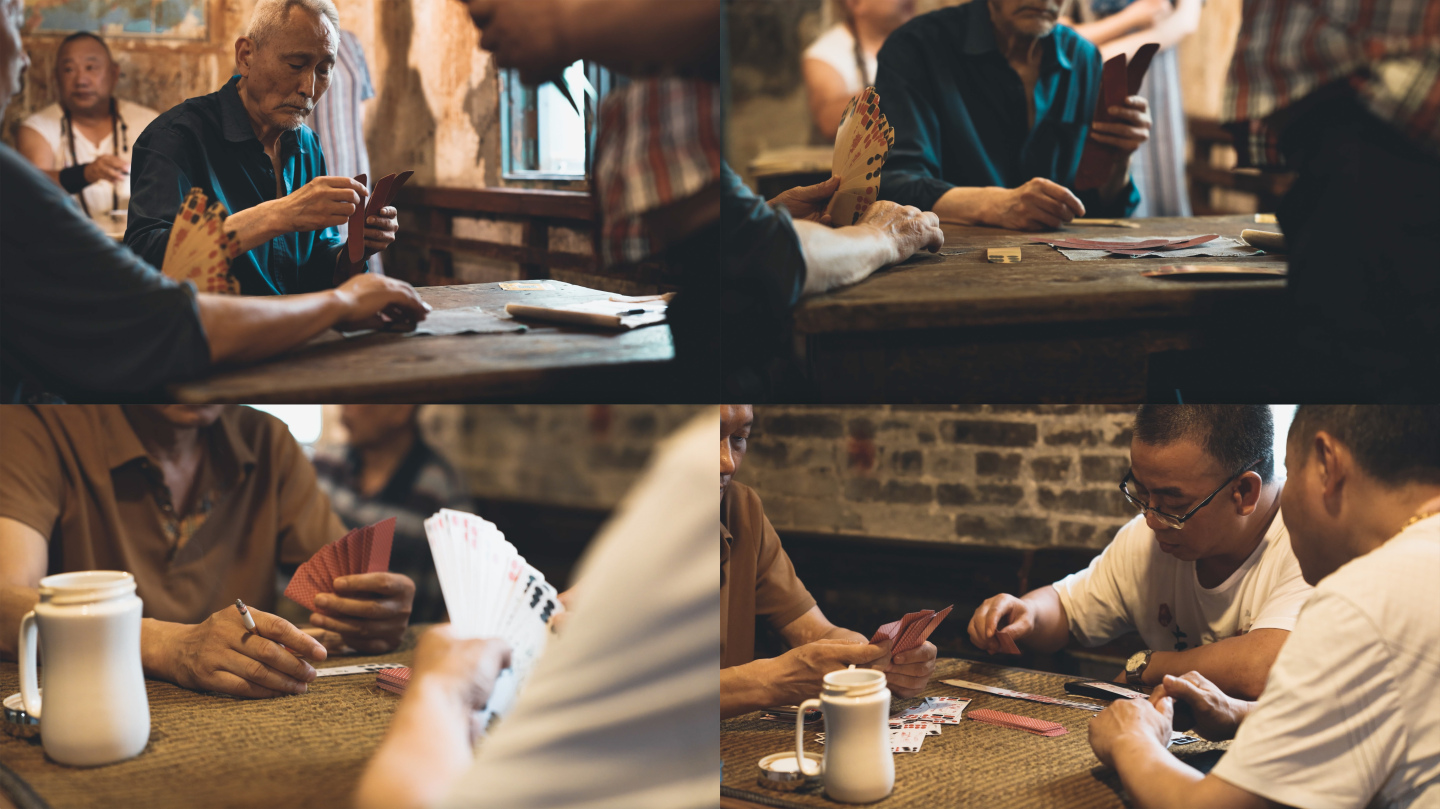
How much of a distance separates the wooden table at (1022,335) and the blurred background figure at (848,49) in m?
5.03

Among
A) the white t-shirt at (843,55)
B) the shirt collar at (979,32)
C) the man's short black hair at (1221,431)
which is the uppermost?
the white t-shirt at (843,55)

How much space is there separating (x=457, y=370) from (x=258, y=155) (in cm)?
76

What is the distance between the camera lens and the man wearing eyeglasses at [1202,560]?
1688mm

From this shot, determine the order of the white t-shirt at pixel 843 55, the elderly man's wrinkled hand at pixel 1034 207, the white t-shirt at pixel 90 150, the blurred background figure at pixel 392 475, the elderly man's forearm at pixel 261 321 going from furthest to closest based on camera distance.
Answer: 1. the white t-shirt at pixel 843 55
2. the blurred background figure at pixel 392 475
3. the white t-shirt at pixel 90 150
4. the elderly man's wrinkled hand at pixel 1034 207
5. the elderly man's forearm at pixel 261 321

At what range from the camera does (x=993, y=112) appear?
8.14 feet

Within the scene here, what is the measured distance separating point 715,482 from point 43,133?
4186 mm

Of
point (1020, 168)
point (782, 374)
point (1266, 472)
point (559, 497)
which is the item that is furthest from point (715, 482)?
point (559, 497)

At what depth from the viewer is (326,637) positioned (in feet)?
5.83

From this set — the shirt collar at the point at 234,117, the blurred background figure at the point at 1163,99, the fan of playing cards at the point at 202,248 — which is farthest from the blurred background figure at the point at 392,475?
the blurred background figure at the point at 1163,99

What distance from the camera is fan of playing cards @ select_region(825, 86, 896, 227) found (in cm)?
175

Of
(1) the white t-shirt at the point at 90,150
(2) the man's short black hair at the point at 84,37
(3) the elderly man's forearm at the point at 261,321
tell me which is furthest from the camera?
(1) the white t-shirt at the point at 90,150

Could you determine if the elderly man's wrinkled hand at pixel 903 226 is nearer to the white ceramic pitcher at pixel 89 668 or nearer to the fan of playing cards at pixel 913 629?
the fan of playing cards at pixel 913 629

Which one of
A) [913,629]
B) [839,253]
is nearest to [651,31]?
[839,253]

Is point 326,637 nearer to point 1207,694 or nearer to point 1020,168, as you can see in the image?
point 1207,694
